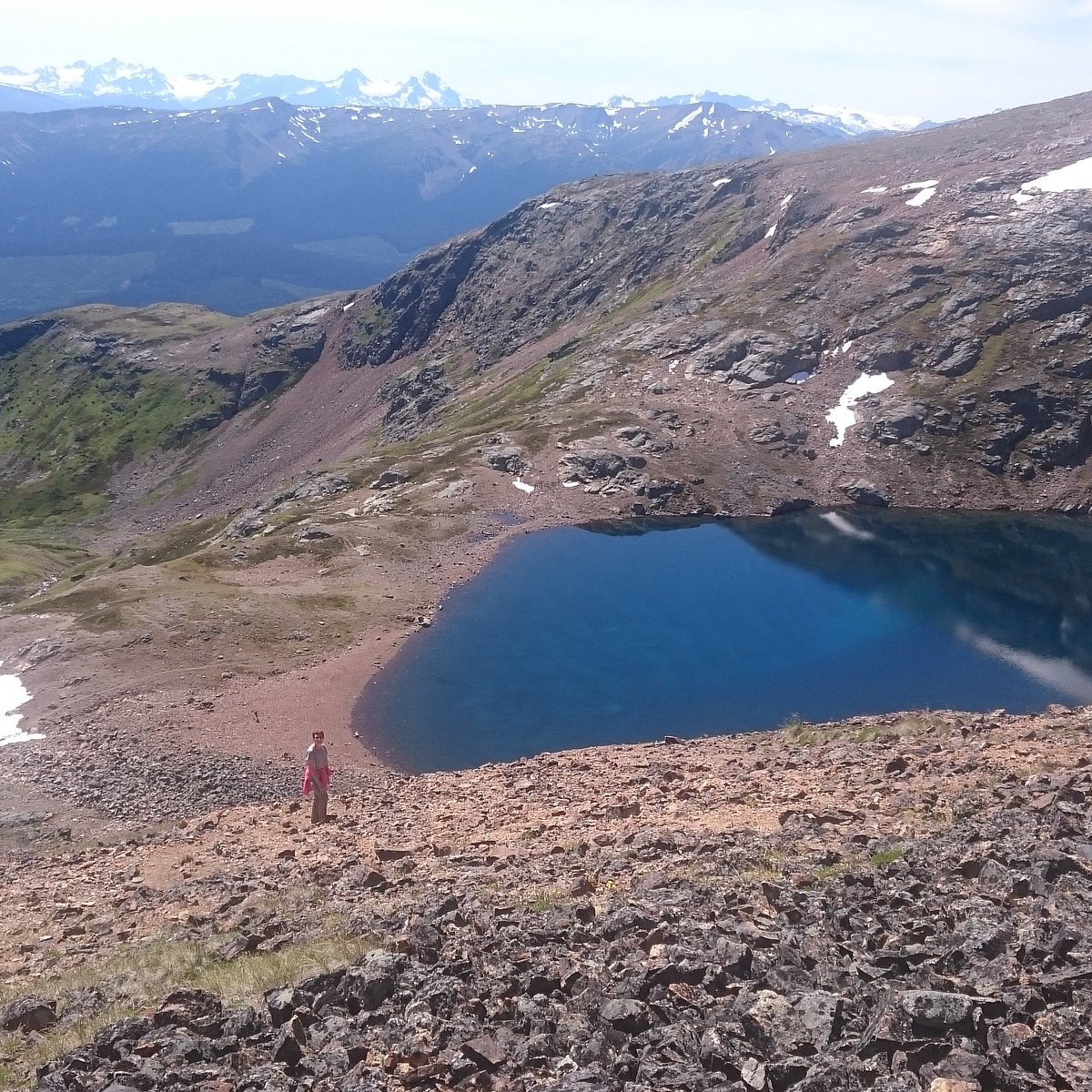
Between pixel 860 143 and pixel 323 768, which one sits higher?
pixel 860 143

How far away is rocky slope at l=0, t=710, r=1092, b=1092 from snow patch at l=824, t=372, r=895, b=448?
89.3m

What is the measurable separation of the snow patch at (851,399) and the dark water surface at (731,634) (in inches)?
756

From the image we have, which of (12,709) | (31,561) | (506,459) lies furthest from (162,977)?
(31,561)

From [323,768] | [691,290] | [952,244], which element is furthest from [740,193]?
[323,768]

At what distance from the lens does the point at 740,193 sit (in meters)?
190

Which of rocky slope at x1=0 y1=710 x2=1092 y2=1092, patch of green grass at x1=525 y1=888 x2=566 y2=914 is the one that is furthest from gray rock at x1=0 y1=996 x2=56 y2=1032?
patch of green grass at x1=525 y1=888 x2=566 y2=914

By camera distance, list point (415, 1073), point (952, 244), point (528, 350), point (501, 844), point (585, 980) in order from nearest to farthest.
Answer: point (415, 1073) → point (585, 980) → point (501, 844) → point (952, 244) → point (528, 350)

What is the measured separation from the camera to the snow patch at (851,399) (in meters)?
115

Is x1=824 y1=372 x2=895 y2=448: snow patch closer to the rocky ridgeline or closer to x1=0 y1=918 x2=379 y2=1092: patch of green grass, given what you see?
the rocky ridgeline

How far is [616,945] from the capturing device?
1599 centimetres

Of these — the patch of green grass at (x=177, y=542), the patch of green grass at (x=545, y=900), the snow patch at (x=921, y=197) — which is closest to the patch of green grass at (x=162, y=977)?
the patch of green grass at (x=545, y=900)

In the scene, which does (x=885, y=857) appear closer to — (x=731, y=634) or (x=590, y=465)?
(x=731, y=634)

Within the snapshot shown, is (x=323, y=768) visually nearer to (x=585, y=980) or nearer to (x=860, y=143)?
(x=585, y=980)

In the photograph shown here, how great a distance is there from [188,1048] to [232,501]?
16009 cm
